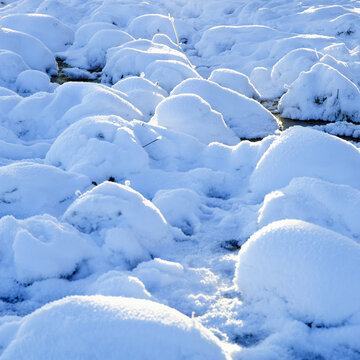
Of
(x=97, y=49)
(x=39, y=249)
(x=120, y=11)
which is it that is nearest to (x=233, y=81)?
(x=97, y=49)

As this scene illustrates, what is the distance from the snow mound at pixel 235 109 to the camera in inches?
201

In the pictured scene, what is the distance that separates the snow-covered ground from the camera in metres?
1.71

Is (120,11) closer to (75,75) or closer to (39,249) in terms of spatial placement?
(75,75)

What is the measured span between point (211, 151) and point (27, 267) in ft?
7.29

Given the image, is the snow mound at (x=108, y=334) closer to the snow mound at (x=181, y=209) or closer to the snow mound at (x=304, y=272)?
the snow mound at (x=304, y=272)

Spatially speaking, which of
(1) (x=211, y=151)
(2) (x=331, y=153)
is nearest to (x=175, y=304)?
(2) (x=331, y=153)

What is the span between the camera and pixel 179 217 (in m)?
3.17

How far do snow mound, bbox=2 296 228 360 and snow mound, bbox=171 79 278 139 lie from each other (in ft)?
11.9

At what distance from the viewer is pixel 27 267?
2389mm

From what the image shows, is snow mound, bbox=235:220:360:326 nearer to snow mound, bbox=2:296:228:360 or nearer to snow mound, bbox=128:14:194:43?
snow mound, bbox=2:296:228:360

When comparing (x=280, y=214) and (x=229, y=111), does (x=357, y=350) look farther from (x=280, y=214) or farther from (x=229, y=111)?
(x=229, y=111)

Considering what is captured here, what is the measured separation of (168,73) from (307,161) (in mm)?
3345

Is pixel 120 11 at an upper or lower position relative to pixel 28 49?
upper

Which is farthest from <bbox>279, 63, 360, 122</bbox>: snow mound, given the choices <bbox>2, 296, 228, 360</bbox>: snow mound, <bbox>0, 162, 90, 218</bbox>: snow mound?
<bbox>2, 296, 228, 360</bbox>: snow mound
